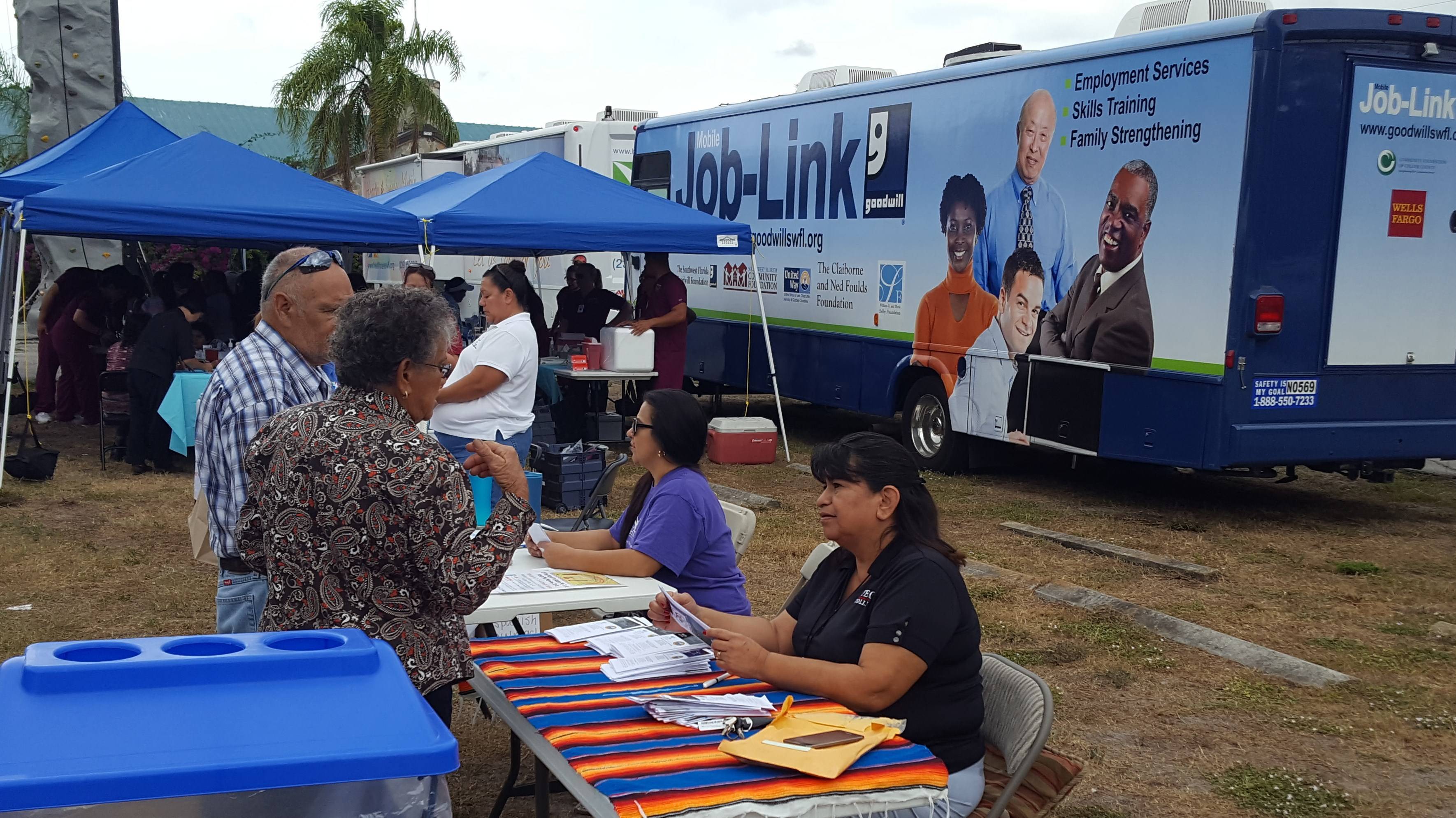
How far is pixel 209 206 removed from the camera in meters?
8.61

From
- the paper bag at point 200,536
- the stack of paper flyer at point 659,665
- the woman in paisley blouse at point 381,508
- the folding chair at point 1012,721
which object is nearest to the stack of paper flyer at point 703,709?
the stack of paper flyer at point 659,665

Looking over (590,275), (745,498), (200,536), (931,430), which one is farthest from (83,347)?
(200,536)

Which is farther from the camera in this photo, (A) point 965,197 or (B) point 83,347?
(B) point 83,347

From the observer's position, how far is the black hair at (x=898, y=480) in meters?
3.02

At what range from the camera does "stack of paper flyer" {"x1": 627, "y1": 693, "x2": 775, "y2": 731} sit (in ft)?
8.39

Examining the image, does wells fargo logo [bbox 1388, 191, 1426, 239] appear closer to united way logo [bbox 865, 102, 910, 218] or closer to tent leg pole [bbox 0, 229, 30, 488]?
united way logo [bbox 865, 102, 910, 218]

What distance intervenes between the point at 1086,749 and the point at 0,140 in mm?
30375

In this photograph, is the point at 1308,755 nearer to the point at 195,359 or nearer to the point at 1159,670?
the point at 1159,670

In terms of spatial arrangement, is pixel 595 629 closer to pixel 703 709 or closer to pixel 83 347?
pixel 703 709

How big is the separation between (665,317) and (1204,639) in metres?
5.98


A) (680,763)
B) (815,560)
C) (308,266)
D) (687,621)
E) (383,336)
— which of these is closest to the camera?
(680,763)

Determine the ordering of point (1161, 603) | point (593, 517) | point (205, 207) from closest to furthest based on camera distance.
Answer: point (593, 517), point (1161, 603), point (205, 207)

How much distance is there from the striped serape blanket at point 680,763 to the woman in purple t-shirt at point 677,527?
0.99 m

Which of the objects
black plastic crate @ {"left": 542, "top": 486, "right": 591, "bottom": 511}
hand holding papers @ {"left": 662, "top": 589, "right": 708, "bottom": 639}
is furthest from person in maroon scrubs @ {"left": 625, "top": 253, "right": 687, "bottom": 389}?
hand holding papers @ {"left": 662, "top": 589, "right": 708, "bottom": 639}
